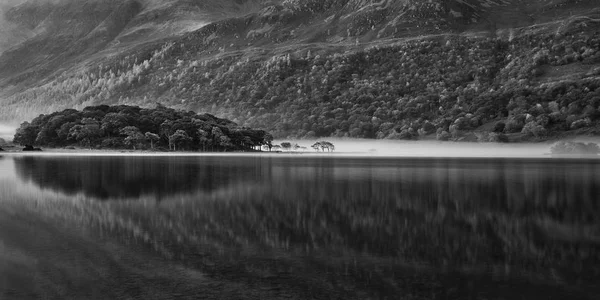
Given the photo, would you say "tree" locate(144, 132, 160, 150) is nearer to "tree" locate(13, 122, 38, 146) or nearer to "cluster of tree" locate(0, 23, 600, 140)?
"tree" locate(13, 122, 38, 146)

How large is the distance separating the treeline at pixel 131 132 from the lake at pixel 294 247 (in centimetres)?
9825

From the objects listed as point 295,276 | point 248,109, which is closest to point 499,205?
point 295,276

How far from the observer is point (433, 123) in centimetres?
15700

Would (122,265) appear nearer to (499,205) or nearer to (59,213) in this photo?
(59,213)

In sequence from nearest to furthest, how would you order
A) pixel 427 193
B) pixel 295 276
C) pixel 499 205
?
pixel 295 276 < pixel 499 205 < pixel 427 193

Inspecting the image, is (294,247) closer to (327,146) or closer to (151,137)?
(151,137)

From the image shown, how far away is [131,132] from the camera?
117 m

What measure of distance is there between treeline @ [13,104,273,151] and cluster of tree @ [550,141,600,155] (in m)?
78.4

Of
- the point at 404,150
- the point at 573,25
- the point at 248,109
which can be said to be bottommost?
the point at 404,150

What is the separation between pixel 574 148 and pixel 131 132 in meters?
108

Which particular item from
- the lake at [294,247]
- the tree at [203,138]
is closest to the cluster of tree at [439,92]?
the tree at [203,138]

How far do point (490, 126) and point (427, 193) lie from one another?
130m

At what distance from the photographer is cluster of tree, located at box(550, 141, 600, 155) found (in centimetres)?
12494

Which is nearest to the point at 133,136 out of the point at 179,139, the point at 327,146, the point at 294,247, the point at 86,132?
the point at 179,139
